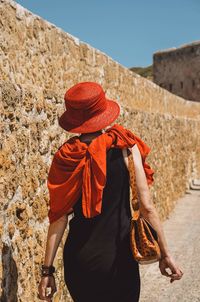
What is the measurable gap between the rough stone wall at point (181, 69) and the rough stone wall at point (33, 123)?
23204 mm

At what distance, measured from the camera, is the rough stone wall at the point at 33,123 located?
2791 millimetres

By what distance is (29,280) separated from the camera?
10.1 ft

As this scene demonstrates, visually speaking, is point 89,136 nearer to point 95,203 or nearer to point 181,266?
point 95,203

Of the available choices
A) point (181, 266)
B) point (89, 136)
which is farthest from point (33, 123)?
point (181, 266)

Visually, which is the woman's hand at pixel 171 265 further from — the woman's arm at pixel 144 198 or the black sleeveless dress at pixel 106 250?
the black sleeveless dress at pixel 106 250

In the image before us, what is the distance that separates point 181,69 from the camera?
31531 mm

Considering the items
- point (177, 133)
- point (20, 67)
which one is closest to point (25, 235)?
point (20, 67)

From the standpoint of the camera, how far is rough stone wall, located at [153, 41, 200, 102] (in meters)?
30.5

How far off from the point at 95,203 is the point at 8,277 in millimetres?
849

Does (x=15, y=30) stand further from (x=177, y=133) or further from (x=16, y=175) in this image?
(x=177, y=133)

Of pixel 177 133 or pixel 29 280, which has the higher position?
pixel 177 133

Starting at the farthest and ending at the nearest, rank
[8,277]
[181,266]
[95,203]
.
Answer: [181,266], [8,277], [95,203]

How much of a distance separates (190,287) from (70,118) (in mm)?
3105

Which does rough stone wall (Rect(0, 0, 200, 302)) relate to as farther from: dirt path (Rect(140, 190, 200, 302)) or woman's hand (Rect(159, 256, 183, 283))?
woman's hand (Rect(159, 256, 183, 283))
